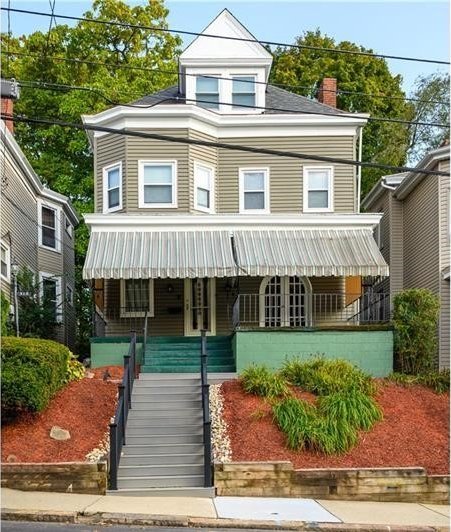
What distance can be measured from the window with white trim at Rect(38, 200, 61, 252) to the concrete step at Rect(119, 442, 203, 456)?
14.4m

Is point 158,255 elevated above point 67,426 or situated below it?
above

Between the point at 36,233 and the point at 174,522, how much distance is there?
1724 centimetres

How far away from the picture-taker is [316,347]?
16.6 metres

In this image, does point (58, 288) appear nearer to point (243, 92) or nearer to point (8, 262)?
point (8, 262)

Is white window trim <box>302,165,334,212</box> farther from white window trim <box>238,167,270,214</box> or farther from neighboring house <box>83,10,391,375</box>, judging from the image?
white window trim <box>238,167,270,214</box>

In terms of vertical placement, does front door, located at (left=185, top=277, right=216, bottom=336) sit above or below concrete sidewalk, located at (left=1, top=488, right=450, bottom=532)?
above

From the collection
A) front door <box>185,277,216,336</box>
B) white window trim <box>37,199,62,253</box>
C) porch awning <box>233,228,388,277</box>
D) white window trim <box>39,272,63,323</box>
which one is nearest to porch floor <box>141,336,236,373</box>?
front door <box>185,277,216,336</box>

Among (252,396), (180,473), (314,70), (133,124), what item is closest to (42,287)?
(133,124)

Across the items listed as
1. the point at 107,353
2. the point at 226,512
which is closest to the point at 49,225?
the point at 107,353

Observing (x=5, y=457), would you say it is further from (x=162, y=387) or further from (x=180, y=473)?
(x=162, y=387)

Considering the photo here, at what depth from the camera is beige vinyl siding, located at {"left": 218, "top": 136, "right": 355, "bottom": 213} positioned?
20906 mm

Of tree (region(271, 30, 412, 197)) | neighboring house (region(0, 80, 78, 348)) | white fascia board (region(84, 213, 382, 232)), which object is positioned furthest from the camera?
tree (region(271, 30, 412, 197))

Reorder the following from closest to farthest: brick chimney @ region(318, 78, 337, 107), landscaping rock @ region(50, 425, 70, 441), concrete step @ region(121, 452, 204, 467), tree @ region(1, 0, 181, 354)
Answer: concrete step @ region(121, 452, 204, 467) → landscaping rock @ region(50, 425, 70, 441) → brick chimney @ region(318, 78, 337, 107) → tree @ region(1, 0, 181, 354)

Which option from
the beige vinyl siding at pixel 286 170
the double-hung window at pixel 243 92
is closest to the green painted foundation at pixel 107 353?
the beige vinyl siding at pixel 286 170
